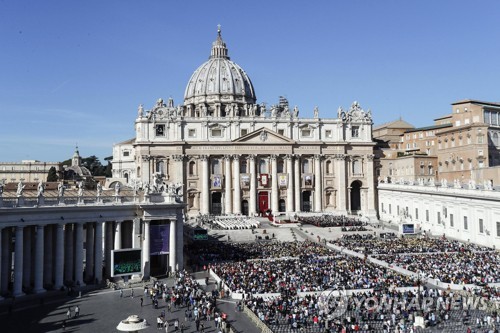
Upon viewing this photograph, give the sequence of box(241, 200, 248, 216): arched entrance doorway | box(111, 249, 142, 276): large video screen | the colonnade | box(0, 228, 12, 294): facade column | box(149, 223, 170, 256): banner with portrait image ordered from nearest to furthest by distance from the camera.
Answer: box(0, 228, 12, 294): facade column, the colonnade, box(111, 249, 142, 276): large video screen, box(149, 223, 170, 256): banner with portrait image, box(241, 200, 248, 216): arched entrance doorway

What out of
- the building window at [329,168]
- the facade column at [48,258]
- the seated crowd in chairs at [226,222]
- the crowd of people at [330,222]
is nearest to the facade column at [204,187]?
the seated crowd in chairs at [226,222]

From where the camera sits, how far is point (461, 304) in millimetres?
29828

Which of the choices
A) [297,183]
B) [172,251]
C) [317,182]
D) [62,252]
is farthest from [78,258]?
[317,182]

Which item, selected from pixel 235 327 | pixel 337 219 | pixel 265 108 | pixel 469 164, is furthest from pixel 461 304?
pixel 265 108

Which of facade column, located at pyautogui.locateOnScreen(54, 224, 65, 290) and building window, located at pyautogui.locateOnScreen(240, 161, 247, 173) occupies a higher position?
building window, located at pyautogui.locateOnScreen(240, 161, 247, 173)

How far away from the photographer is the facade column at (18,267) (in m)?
32.8

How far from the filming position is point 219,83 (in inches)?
4596

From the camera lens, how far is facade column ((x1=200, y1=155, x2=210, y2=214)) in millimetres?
83312

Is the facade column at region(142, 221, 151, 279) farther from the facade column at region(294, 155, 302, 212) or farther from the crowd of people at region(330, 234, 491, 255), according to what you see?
the facade column at region(294, 155, 302, 212)

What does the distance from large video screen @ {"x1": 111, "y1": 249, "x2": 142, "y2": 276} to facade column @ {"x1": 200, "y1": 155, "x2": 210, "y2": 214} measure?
46506 mm

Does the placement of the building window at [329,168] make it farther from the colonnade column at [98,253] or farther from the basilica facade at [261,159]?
the colonnade column at [98,253]

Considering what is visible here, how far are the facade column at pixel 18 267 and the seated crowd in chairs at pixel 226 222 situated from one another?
3405 cm

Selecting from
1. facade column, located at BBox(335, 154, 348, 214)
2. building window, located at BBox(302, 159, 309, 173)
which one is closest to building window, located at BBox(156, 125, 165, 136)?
building window, located at BBox(302, 159, 309, 173)

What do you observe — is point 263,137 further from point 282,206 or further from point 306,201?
point 306,201
